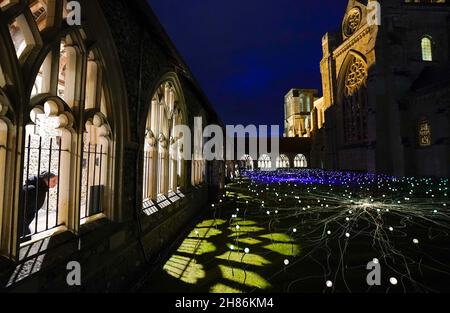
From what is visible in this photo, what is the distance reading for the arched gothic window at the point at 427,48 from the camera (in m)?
22.7

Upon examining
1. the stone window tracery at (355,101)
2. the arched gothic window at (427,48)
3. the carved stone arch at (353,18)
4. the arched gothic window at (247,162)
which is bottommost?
the arched gothic window at (247,162)

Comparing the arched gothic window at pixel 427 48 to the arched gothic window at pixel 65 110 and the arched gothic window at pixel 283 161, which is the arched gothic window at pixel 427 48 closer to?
the arched gothic window at pixel 283 161

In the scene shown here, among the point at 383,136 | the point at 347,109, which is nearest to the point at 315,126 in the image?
the point at 347,109

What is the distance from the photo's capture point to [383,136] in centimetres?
2131

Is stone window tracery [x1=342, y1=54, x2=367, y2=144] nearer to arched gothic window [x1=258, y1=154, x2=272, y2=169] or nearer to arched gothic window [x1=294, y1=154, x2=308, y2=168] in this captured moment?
arched gothic window [x1=294, y1=154, x2=308, y2=168]

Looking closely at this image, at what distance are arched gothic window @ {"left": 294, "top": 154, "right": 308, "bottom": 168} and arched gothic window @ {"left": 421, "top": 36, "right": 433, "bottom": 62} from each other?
66.0 ft

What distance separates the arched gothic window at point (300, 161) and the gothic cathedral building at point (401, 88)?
12711mm

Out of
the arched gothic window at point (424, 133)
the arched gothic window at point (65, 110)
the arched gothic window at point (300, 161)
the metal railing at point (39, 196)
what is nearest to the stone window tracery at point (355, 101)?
the arched gothic window at point (424, 133)

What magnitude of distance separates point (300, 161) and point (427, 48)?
68.6ft

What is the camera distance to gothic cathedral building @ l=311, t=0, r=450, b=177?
18.5 m

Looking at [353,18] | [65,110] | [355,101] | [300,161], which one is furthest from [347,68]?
[65,110]

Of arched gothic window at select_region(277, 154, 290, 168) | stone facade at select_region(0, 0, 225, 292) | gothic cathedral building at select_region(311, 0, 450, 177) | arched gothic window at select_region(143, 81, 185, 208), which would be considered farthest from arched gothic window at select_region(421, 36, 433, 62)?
stone facade at select_region(0, 0, 225, 292)

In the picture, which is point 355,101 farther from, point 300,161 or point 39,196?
point 39,196
